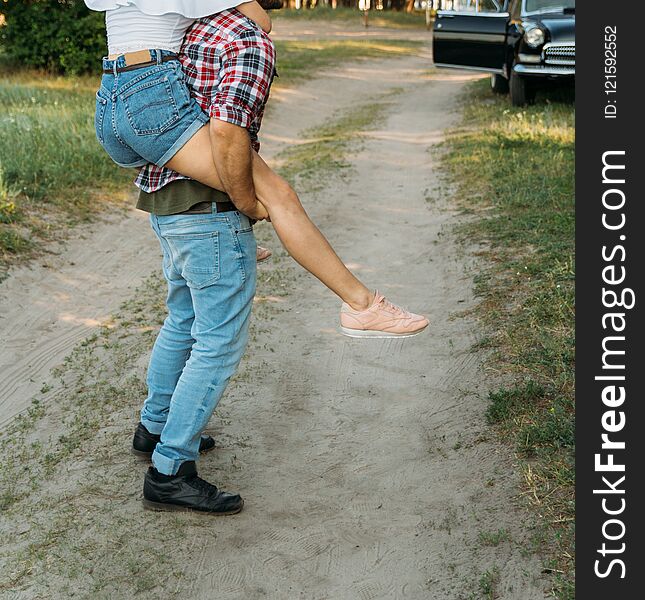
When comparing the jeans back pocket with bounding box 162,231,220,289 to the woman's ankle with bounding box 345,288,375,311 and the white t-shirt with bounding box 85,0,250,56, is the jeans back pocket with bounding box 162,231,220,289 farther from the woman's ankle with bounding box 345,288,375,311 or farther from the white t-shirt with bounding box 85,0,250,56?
the white t-shirt with bounding box 85,0,250,56

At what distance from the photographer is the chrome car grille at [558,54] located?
11998 millimetres

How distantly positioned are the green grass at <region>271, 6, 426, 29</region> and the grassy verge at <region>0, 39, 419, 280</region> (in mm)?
23362

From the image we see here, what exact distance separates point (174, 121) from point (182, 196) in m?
0.29

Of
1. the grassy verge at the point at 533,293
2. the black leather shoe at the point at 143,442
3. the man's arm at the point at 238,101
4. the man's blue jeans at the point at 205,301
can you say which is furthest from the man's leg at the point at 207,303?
the grassy verge at the point at 533,293

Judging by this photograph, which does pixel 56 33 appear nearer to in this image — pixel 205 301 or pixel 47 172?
pixel 47 172

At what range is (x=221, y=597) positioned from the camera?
315cm

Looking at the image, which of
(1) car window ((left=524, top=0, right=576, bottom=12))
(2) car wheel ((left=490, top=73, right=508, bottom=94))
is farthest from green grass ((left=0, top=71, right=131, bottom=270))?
(2) car wheel ((left=490, top=73, right=508, bottom=94))

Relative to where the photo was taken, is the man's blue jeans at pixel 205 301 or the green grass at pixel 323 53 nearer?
the man's blue jeans at pixel 205 301

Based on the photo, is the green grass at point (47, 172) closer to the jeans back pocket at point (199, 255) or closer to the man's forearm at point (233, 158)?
the jeans back pocket at point (199, 255)

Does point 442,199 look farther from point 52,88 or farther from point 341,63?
point 341,63

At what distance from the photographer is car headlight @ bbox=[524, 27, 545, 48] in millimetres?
12164

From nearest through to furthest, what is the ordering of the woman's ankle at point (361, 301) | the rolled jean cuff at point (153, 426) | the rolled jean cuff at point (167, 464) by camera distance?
the woman's ankle at point (361, 301) → the rolled jean cuff at point (167, 464) → the rolled jean cuff at point (153, 426)

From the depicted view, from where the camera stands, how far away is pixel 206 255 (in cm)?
323

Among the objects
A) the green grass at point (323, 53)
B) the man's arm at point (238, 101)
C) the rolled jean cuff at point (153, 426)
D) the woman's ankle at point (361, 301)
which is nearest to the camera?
the man's arm at point (238, 101)
